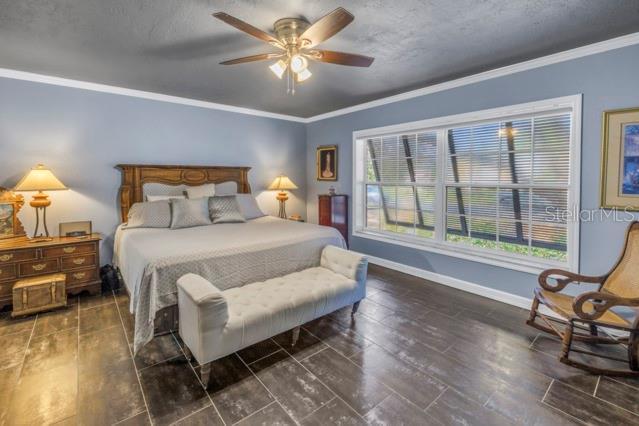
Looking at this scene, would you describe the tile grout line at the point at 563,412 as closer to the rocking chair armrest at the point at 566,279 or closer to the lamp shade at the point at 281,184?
the rocking chair armrest at the point at 566,279

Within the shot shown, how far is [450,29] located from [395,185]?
241 cm

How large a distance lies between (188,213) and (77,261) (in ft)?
4.06

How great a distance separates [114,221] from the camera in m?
3.96

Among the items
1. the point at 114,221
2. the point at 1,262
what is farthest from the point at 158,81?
the point at 1,262

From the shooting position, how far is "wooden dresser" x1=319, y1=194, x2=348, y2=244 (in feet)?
16.5

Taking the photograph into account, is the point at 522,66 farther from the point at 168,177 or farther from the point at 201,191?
the point at 168,177

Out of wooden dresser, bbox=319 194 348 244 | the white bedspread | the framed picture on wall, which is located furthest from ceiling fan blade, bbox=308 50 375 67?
wooden dresser, bbox=319 194 348 244

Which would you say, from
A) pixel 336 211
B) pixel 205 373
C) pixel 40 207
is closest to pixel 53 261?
pixel 40 207

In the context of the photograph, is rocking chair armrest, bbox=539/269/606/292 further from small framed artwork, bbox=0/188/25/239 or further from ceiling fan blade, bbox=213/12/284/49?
small framed artwork, bbox=0/188/25/239

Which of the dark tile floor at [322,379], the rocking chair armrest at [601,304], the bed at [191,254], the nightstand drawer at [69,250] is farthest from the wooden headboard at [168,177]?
the rocking chair armrest at [601,304]

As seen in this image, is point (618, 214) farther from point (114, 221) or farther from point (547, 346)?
point (114, 221)

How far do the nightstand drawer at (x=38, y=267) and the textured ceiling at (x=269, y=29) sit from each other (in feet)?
6.57

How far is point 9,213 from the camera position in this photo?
3230 mm

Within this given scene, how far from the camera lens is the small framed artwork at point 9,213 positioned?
3.20 metres
